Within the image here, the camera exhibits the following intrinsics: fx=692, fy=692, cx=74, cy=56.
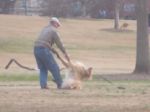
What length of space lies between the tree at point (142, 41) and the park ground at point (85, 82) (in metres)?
0.75

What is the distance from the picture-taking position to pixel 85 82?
21.9 m

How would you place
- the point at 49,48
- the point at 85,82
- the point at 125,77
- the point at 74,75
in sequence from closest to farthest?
the point at 74,75
the point at 49,48
the point at 85,82
the point at 125,77

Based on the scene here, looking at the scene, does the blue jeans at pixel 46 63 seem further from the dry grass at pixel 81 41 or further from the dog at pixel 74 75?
the dry grass at pixel 81 41

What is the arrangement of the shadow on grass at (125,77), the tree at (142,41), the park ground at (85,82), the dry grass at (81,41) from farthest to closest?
1. the dry grass at (81,41)
2. the tree at (142,41)
3. the shadow on grass at (125,77)
4. the park ground at (85,82)

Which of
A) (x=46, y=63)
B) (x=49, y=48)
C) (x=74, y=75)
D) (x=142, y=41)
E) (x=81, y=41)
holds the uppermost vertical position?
(x=49, y=48)

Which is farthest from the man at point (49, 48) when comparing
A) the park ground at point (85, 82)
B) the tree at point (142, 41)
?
the tree at point (142, 41)

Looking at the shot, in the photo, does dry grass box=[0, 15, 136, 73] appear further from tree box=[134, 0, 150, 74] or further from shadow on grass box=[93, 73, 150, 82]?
shadow on grass box=[93, 73, 150, 82]

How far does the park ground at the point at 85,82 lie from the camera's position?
1345 centimetres

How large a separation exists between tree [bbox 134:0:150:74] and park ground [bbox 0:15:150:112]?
75 cm

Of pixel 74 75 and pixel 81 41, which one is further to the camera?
pixel 81 41

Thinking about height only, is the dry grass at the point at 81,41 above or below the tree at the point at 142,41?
below

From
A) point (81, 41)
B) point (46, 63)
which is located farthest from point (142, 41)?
point (81, 41)

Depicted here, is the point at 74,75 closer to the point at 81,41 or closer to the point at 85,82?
the point at 85,82

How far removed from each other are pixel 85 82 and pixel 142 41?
7973mm
